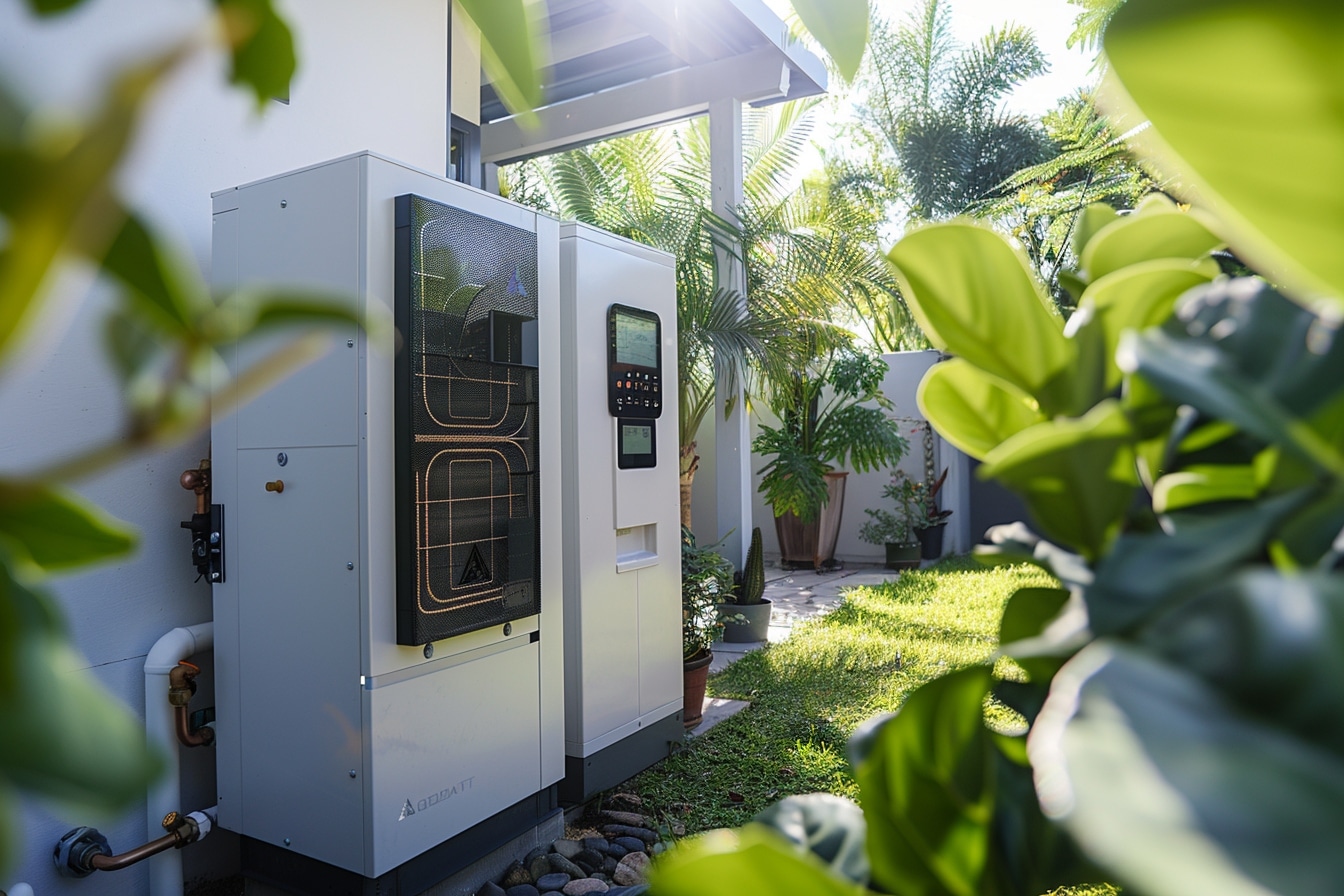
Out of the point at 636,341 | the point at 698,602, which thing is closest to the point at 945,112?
the point at 698,602

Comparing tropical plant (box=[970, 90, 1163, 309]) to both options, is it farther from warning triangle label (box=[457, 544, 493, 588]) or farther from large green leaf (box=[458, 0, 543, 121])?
large green leaf (box=[458, 0, 543, 121])

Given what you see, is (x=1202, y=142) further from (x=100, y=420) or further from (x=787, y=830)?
(x=100, y=420)

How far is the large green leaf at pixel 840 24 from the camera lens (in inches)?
11.4

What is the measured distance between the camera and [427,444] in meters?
2.23

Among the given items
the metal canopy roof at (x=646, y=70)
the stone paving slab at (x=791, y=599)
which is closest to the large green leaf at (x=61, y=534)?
the stone paving slab at (x=791, y=599)

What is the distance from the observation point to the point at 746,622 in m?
5.12

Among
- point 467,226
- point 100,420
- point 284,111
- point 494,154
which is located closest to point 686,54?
point 494,154

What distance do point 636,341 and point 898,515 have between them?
5.54m

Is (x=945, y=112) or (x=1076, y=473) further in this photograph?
(x=945, y=112)

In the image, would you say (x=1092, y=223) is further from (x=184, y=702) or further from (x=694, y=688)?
(x=694, y=688)

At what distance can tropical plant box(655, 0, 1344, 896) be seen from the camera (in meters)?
0.15

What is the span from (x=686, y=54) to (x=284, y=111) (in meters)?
2.60

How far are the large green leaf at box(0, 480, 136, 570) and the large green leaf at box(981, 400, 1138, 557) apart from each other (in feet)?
0.81

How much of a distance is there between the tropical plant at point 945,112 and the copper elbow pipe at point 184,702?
14.4 meters
